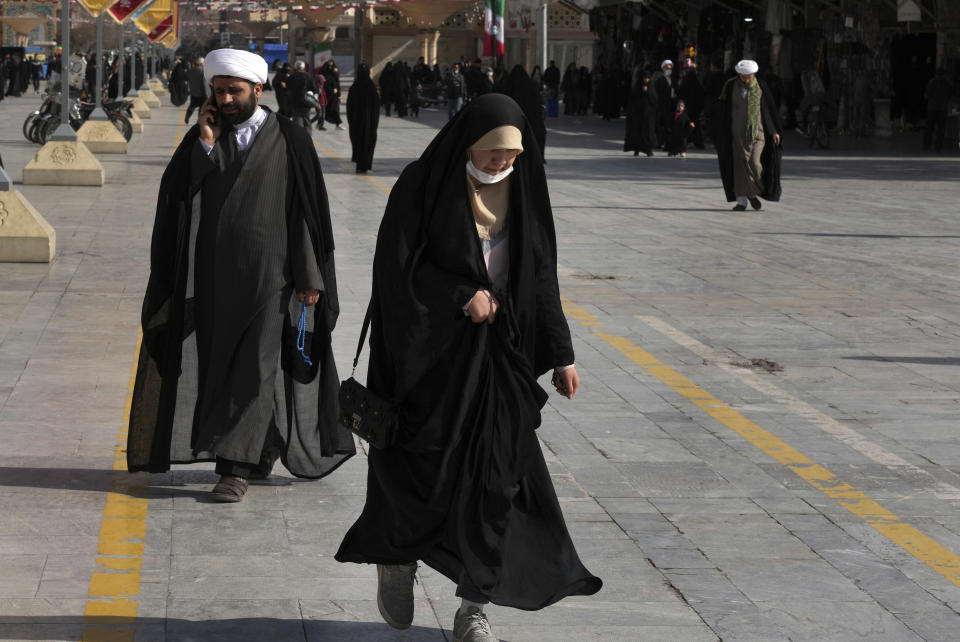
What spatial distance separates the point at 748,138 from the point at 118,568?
13.5m

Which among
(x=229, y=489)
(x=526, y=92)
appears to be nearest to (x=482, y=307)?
(x=229, y=489)

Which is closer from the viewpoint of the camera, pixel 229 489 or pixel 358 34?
pixel 229 489

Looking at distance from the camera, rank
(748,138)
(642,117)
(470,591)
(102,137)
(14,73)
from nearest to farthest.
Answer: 1. (470,591)
2. (748,138)
3. (102,137)
4. (642,117)
5. (14,73)

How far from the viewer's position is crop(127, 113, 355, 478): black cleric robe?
6012mm

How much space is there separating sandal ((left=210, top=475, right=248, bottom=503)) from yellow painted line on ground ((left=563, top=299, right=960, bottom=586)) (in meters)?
2.13

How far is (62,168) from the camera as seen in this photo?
66.4ft

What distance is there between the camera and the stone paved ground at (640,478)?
4.90 meters

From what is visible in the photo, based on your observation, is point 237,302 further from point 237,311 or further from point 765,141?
point 765,141

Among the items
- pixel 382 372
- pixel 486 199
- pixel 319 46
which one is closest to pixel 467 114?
pixel 486 199

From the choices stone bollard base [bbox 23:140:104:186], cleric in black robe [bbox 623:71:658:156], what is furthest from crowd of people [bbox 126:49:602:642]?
cleric in black robe [bbox 623:71:658:156]

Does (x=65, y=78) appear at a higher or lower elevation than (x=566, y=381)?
higher

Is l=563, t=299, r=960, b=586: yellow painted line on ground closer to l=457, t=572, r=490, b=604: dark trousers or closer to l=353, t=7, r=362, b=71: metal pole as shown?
l=457, t=572, r=490, b=604: dark trousers

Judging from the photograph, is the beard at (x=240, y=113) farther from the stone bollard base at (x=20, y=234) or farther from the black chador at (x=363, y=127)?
the black chador at (x=363, y=127)

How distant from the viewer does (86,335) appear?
31.4ft
